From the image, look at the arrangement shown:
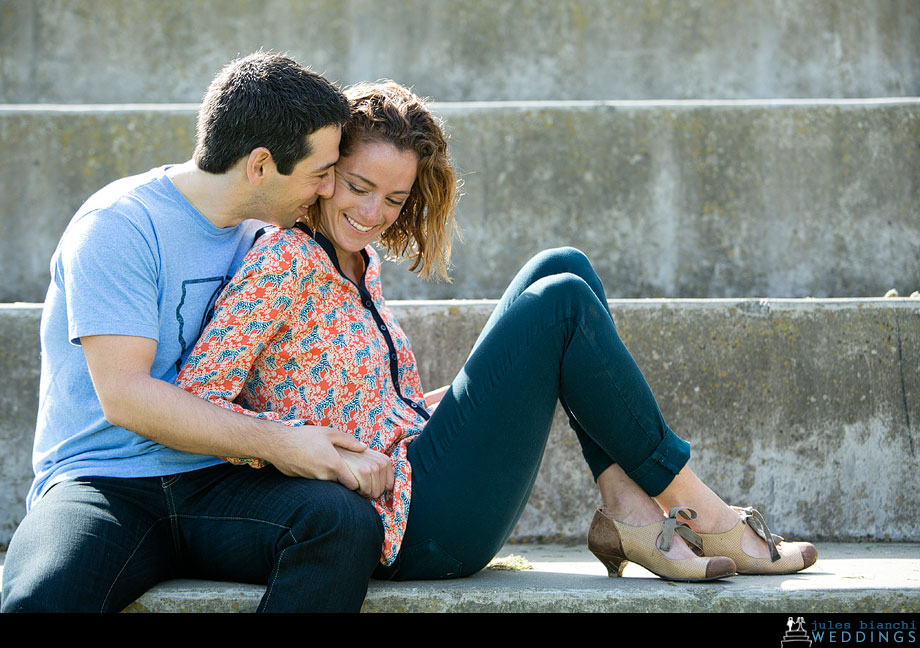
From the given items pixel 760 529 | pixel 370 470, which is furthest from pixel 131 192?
pixel 760 529

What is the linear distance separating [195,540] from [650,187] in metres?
2.18

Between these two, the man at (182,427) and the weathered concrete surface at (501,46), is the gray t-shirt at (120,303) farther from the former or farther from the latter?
the weathered concrete surface at (501,46)

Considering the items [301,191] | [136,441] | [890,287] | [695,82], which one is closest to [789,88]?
[695,82]

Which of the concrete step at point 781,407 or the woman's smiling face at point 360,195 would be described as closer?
the woman's smiling face at point 360,195

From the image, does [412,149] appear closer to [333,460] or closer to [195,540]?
[333,460]

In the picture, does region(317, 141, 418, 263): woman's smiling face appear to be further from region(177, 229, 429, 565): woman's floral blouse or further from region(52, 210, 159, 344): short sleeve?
region(52, 210, 159, 344): short sleeve

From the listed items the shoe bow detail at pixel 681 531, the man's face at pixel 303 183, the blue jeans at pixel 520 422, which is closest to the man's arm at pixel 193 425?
the blue jeans at pixel 520 422

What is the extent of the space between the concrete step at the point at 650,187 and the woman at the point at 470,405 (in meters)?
1.38

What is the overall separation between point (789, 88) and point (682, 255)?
1.45m

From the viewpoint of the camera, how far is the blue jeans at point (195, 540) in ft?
4.73

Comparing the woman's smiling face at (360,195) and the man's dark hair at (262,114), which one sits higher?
the man's dark hair at (262,114)

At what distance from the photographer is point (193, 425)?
5.06ft

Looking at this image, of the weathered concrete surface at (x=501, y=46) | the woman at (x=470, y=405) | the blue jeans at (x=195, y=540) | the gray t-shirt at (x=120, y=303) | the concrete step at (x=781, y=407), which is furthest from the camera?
the weathered concrete surface at (x=501, y=46)
